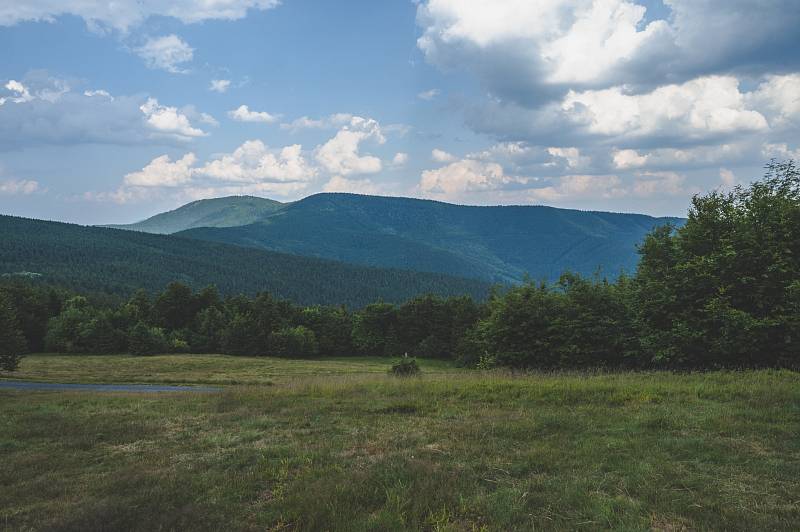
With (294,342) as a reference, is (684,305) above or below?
above

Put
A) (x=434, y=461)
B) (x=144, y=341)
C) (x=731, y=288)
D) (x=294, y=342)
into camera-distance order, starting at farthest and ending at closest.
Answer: (x=294, y=342)
(x=144, y=341)
(x=731, y=288)
(x=434, y=461)

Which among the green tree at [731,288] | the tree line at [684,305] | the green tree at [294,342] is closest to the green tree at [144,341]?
the green tree at [294,342]

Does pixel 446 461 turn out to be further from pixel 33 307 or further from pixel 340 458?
pixel 33 307

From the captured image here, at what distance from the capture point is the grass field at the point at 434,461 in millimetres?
7168

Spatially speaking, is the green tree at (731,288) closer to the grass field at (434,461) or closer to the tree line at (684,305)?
the tree line at (684,305)

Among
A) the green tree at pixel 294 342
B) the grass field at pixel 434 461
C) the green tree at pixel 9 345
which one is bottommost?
the green tree at pixel 294 342

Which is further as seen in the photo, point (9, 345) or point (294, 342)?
point (294, 342)

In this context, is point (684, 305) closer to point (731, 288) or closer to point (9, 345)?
point (731, 288)

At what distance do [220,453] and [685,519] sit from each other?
9.42 meters

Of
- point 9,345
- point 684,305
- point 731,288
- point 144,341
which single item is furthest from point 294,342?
point 731,288

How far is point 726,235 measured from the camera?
24.0m

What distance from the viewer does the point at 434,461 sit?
378 inches

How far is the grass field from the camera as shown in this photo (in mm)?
7168

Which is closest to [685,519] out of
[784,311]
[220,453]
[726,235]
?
[220,453]
